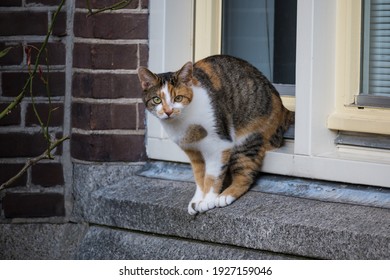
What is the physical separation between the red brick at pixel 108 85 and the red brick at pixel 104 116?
0.14ft

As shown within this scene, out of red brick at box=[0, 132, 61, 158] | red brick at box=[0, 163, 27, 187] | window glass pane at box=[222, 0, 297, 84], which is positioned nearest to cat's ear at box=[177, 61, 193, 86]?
window glass pane at box=[222, 0, 297, 84]

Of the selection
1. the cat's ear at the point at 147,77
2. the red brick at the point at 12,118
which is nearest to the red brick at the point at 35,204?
the red brick at the point at 12,118

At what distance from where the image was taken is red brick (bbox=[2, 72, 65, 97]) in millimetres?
3559

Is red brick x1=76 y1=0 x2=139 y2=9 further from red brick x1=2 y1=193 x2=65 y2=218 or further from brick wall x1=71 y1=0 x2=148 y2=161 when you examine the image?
red brick x1=2 y1=193 x2=65 y2=218

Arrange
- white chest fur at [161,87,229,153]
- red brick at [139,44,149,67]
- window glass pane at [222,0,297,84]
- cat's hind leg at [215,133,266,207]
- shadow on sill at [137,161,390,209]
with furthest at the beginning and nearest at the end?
red brick at [139,44,149,67] < window glass pane at [222,0,297,84] < cat's hind leg at [215,133,266,207] < white chest fur at [161,87,229,153] < shadow on sill at [137,161,390,209]

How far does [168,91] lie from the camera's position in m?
3.09

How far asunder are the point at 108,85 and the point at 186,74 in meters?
0.52

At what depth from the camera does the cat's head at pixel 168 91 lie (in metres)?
3.07

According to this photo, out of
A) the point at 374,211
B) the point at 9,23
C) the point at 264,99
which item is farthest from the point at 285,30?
the point at 9,23

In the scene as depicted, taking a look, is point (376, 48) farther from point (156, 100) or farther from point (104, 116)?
point (104, 116)

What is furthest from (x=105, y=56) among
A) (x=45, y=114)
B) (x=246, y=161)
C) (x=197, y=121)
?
(x=246, y=161)

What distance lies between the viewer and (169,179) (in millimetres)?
3543

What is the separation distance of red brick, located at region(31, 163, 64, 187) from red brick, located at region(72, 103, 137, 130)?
20cm

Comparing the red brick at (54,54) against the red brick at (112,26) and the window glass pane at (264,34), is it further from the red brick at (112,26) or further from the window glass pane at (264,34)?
the window glass pane at (264,34)
